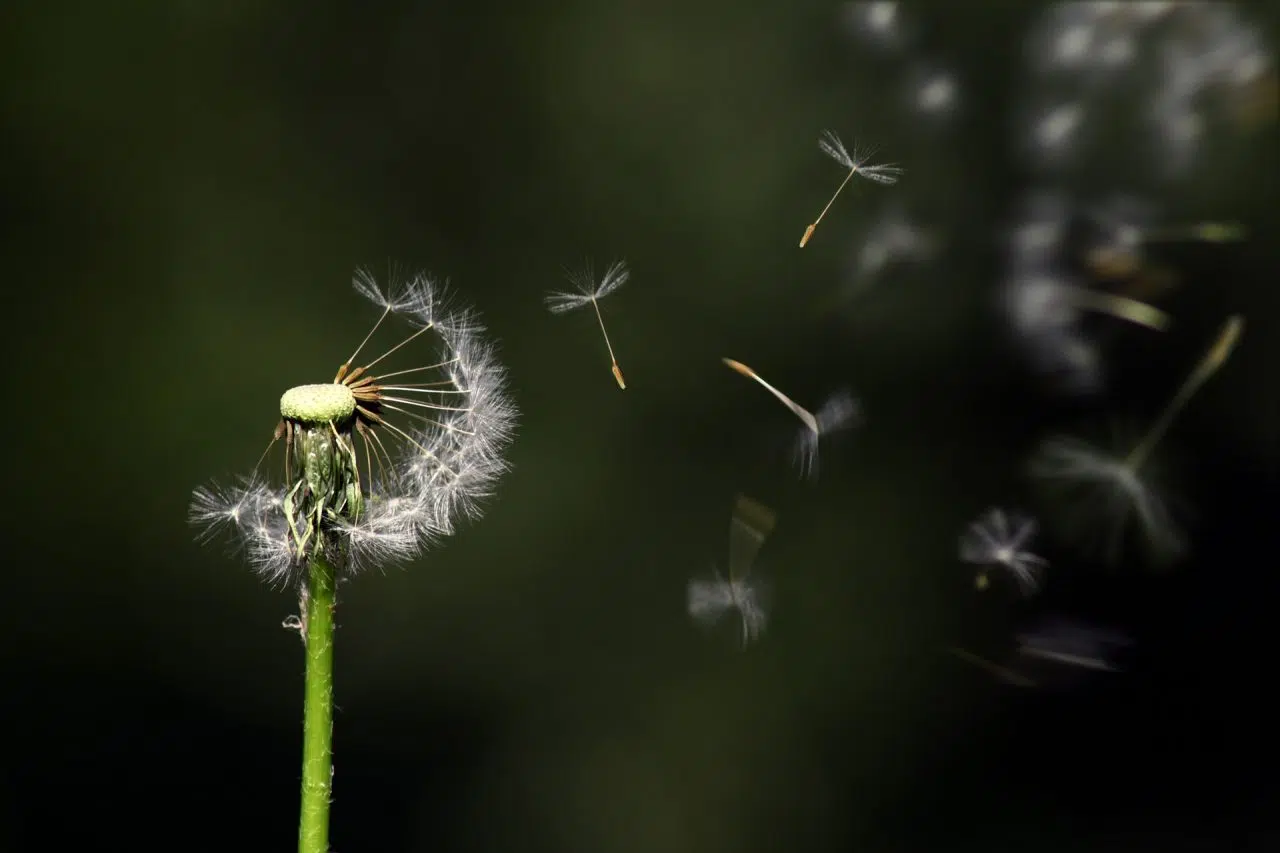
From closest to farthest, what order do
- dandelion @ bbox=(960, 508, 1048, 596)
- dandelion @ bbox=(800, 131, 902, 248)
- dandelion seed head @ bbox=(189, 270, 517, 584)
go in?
dandelion seed head @ bbox=(189, 270, 517, 584)
dandelion @ bbox=(800, 131, 902, 248)
dandelion @ bbox=(960, 508, 1048, 596)

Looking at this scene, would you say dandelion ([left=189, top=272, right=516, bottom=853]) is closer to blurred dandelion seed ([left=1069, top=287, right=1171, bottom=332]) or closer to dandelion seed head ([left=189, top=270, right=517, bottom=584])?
dandelion seed head ([left=189, top=270, right=517, bottom=584])

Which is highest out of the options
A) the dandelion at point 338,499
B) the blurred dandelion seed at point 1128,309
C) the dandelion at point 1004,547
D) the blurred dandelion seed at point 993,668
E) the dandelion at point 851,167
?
the dandelion at point 851,167

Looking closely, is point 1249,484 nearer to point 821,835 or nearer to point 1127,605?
point 1127,605

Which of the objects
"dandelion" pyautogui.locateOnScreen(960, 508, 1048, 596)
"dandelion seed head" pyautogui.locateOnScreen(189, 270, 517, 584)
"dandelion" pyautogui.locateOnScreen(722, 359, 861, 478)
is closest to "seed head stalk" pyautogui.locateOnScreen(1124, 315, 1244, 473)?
"dandelion" pyautogui.locateOnScreen(960, 508, 1048, 596)

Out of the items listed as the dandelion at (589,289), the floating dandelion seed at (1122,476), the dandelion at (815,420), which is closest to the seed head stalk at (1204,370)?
the floating dandelion seed at (1122,476)

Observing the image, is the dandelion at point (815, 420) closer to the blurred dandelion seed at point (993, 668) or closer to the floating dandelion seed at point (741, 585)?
the floating dandelion seed at point (741, 585)
